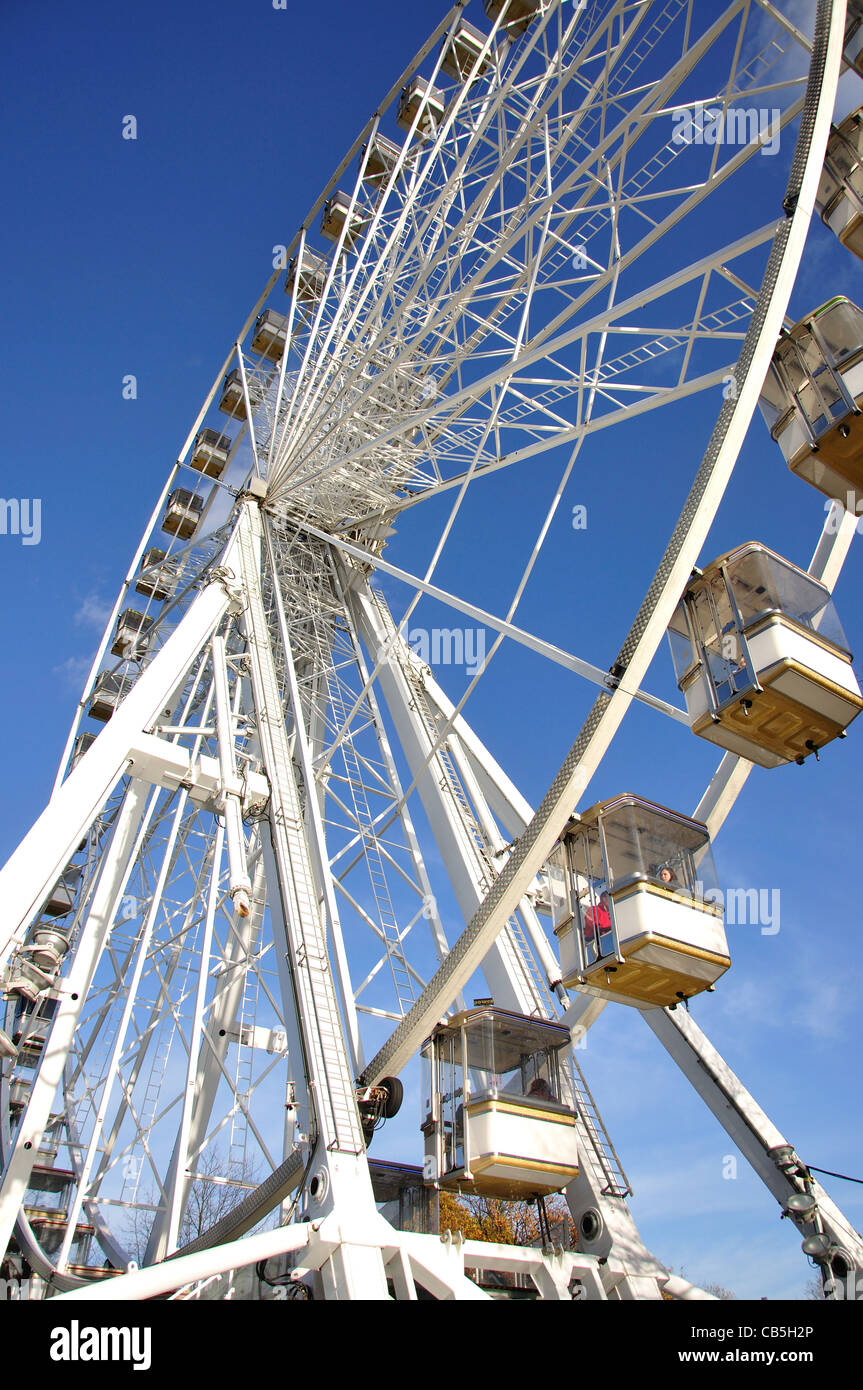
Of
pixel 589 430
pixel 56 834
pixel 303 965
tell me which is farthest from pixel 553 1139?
pixel 589 430

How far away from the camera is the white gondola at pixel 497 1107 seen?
764 cm

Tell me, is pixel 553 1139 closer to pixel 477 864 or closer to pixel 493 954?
pixel 493 954

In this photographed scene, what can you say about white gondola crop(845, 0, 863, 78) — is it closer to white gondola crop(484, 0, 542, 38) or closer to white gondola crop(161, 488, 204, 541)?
white gondola crop(484, 0, 542, 38)

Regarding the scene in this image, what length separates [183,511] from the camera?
21031 mm

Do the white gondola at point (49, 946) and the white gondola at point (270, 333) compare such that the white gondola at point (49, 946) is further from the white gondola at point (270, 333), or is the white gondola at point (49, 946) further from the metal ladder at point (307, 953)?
the white gondola at point (270, 333)

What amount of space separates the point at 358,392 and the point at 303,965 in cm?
948

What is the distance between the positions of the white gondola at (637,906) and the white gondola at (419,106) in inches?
479

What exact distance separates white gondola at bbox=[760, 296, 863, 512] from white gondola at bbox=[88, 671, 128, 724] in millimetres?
15955

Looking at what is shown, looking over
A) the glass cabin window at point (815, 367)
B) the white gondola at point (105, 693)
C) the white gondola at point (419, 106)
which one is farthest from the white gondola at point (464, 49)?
the white gondola at point (105, 693)

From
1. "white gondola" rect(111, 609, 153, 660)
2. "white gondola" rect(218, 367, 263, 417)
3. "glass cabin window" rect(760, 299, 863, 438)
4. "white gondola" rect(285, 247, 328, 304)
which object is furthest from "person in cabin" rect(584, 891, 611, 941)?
"white gondola" rect(111, 609, 153, 660)

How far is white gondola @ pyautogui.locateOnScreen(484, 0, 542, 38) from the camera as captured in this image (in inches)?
552

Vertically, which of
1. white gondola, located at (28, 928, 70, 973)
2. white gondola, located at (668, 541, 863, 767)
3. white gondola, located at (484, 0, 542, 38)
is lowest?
white gondola, located at (668, 541, 863, 767)

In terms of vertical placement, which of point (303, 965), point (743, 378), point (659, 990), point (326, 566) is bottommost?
point (659, 990)
